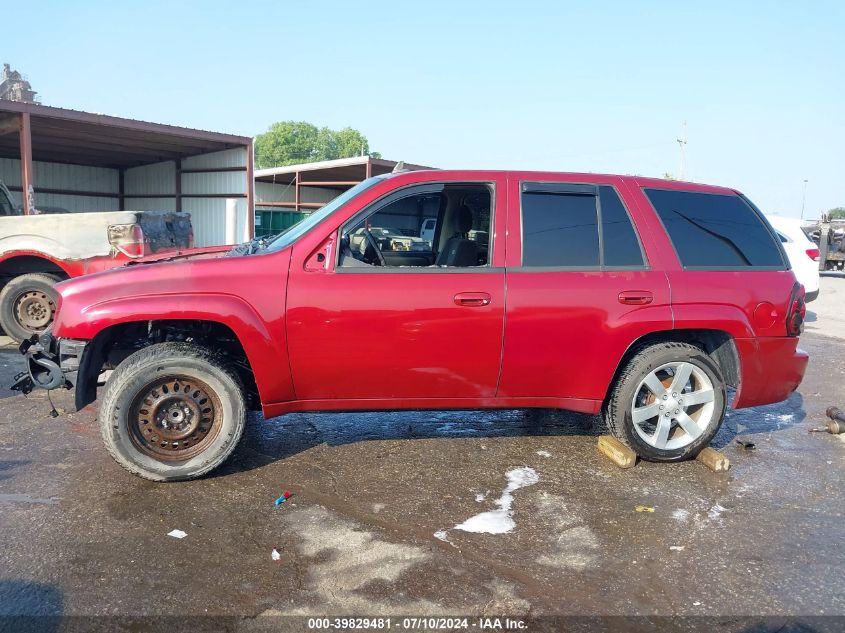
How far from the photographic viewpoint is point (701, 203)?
4.61 m

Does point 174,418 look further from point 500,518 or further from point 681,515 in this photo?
point 681,515

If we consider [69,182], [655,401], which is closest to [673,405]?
[655,401]

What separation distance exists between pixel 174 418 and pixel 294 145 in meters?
97.9

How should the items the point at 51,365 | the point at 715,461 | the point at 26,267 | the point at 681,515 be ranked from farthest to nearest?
the point at 26,267, the point at 715,461, the point at 51,365, the point at 681,515

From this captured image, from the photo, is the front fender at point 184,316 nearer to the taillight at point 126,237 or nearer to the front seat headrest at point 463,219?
the front seat headrest at point 463,219

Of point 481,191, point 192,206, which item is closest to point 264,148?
point 192,206

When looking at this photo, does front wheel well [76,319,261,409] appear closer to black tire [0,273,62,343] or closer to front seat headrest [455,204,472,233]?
front seat headrest [455,204,472,233]

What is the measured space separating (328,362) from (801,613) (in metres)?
2.68

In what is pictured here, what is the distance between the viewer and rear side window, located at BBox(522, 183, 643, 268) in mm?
4219

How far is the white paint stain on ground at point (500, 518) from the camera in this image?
354 cm

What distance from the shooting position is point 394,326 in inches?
Answer: 157

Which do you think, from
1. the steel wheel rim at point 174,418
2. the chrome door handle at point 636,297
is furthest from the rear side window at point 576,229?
the steel wheel rim at point 174,418

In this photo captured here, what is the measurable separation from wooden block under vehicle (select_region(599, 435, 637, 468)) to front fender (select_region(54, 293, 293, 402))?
2.35 m

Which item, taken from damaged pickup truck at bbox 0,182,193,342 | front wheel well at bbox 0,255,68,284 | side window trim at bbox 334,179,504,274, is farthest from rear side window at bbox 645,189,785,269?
front wheel well at bbox 0,255,68,284
